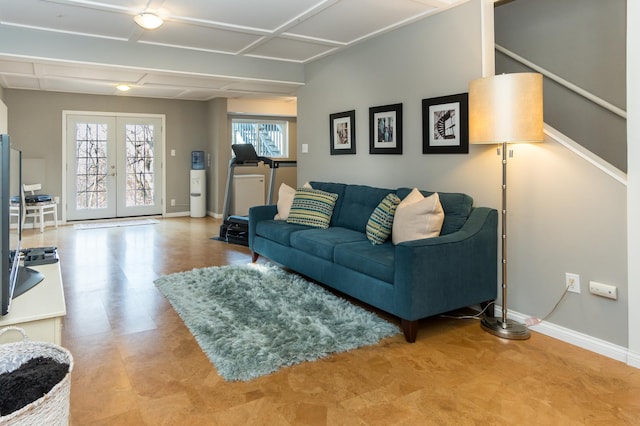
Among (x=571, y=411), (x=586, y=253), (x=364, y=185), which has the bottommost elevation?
(x=571, y=411)

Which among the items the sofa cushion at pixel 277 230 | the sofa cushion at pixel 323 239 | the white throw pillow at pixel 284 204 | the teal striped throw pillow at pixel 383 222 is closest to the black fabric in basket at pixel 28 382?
the sofa cushion at pixel 323 239

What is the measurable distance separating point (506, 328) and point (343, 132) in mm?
2776

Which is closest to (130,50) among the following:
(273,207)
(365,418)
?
(273,207)

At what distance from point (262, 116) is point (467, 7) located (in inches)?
238

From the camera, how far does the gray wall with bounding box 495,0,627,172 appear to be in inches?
134

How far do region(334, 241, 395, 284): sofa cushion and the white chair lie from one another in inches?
219

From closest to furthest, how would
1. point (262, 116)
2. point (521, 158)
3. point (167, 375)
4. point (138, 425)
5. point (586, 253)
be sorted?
point (138, 425)
point (167, 375)
point (586, 253)
point (521, 158)
point (262, 116)

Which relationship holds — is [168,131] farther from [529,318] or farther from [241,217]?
[529,318]

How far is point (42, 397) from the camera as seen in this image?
1172 millimetres

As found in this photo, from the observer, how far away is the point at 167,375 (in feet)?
7.91

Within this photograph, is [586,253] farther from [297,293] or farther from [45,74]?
[45,74]

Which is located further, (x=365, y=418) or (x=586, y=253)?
(x=586, y=253)

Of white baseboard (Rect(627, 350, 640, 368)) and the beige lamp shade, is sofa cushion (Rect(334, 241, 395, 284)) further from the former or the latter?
white baseboard (Rect(627, 350, 640, 368))

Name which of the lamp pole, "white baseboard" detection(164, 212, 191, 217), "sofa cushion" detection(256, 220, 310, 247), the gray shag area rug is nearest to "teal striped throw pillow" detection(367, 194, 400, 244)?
the gray shag area rug
